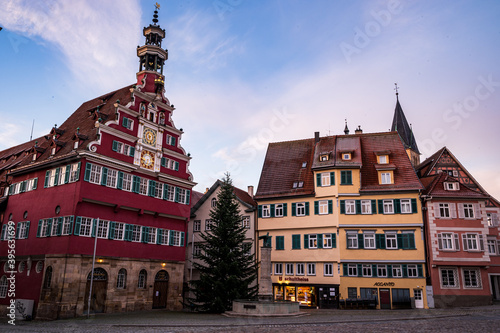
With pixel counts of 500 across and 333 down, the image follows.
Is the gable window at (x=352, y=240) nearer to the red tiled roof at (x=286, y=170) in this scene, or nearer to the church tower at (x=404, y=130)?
the red tiled roof at (x=286, y=170)

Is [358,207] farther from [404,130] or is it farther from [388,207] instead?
[404,130]

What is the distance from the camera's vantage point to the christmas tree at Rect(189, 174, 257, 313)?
32156mm

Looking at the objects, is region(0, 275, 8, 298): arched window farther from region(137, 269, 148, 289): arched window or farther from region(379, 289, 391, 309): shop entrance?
region(379, 289, 391, 309): shop entrance

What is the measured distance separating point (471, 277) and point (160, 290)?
2768cm

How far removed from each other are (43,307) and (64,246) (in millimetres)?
4444

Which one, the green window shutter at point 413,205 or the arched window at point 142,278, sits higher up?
the green window shutter at point 413,205

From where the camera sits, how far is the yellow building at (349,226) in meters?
37.3

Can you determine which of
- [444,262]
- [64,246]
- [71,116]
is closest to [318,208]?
[444,262]

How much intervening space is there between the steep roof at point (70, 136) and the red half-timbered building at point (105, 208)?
151 mm

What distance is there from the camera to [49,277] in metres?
30.7

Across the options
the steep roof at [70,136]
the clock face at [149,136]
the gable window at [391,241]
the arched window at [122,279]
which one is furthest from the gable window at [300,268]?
the steep roof at [70,136]

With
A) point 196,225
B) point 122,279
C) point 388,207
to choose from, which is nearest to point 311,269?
point 388,207

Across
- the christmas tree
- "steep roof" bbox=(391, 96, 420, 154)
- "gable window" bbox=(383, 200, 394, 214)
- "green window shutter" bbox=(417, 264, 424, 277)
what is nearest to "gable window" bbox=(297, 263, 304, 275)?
the christmas tree

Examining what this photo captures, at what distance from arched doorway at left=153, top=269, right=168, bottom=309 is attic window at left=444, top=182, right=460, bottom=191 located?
2714cm
